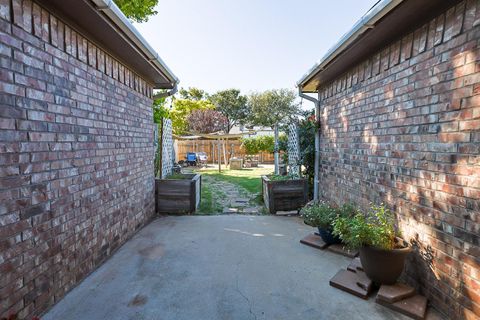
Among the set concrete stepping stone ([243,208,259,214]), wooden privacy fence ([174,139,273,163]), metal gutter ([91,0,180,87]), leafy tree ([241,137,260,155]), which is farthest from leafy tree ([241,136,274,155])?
metal gutter ([91,0,180,87])

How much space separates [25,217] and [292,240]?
3086 mm

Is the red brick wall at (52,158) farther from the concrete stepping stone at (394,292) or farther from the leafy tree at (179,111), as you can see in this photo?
the leafy tree at (179,111)

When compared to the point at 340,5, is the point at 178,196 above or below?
below

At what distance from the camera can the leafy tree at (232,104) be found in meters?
33.1

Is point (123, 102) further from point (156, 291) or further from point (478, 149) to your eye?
point (478, 149)

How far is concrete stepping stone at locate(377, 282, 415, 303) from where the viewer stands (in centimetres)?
212

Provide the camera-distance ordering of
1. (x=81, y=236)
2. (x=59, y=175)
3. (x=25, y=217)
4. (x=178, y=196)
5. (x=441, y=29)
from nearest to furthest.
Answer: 1. (x=25, y=217)
2. (x=441, y=29)
3. (x=59, y=175)
4. (x=81, y=236)
5. (x=178, y=196)

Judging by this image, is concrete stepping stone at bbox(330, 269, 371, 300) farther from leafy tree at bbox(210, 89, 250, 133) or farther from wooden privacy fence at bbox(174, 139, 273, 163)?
leafy tree at bbox(210, 89, 250, 133)

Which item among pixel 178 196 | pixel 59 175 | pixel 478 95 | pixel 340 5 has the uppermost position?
pixel 340 5

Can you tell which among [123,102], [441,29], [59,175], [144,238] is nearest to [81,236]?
[59,175]

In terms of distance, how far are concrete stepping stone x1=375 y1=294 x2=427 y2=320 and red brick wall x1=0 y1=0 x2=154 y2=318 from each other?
8.94 feet

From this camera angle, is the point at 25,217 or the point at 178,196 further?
the point at 178,196

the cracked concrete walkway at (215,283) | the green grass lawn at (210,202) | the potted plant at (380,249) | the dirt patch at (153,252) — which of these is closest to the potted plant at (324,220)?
the cracked concrete walkway at (215,283)

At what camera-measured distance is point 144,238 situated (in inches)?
152
